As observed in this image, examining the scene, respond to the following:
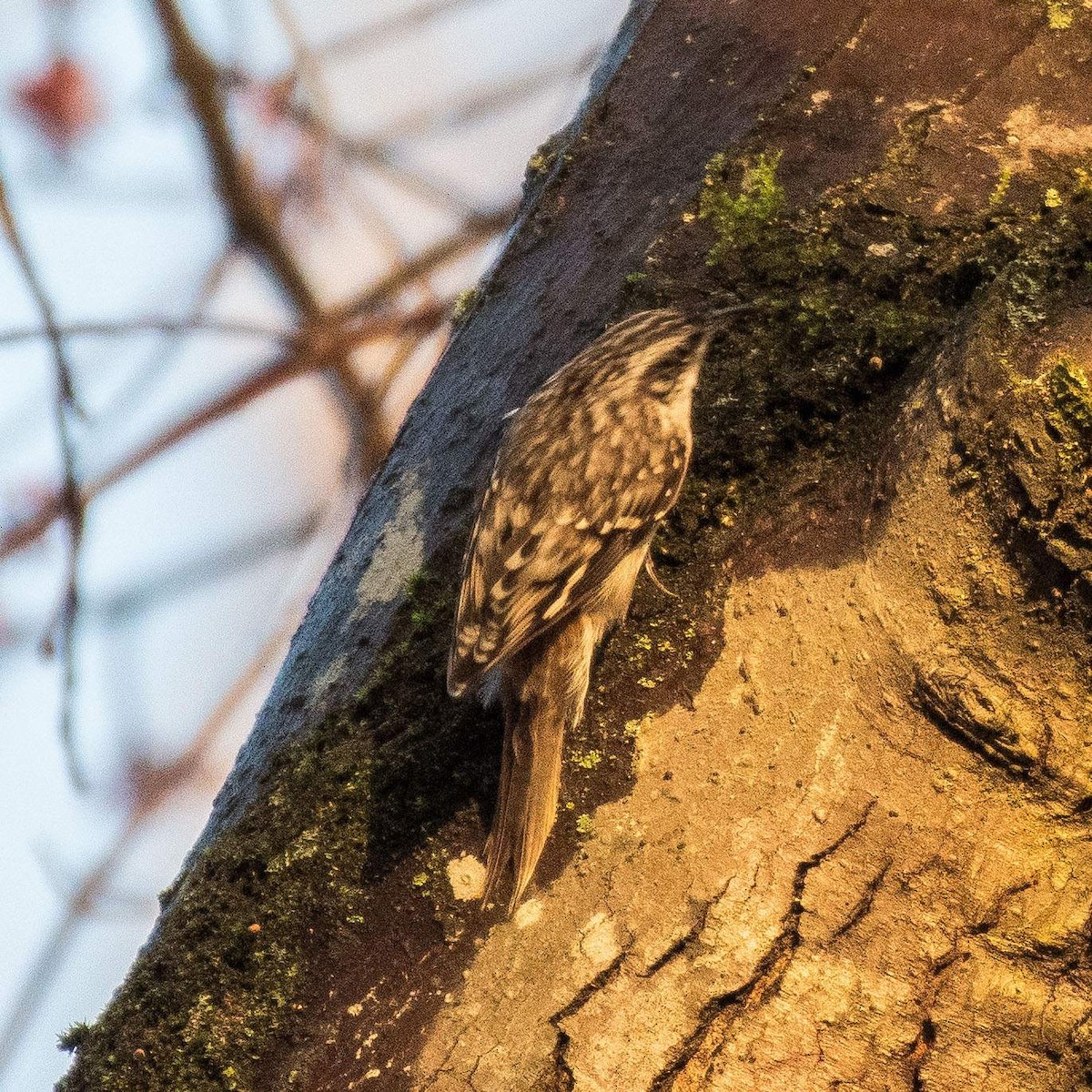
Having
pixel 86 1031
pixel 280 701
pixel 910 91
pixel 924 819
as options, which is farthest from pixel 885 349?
pixel 86 1031

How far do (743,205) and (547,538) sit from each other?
60 cm

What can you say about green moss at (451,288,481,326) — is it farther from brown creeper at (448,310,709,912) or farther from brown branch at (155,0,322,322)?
brown branch at (155,0,322,322)

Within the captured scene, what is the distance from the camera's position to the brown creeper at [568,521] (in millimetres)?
1706

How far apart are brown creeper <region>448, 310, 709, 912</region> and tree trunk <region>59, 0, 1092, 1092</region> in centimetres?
6

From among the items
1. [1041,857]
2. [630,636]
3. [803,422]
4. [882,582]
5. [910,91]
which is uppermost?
[910,91]

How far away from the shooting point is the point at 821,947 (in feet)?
4.67

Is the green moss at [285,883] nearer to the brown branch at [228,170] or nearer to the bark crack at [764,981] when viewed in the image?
the bark crack at [764,981]

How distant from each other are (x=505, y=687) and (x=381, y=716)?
179 millimetres

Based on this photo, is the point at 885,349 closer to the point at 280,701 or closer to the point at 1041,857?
the point at 1041,857

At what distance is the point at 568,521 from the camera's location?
2.07 m

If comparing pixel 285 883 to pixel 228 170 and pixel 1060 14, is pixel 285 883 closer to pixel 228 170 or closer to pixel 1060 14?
pixel 1060 14

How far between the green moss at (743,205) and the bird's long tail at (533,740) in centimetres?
62

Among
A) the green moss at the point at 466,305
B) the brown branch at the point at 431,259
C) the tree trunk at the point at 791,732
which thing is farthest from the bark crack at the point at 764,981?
the brown branch at the point at 431,259

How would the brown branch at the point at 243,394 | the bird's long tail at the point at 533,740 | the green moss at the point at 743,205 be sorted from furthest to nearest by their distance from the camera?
the brown branch at the point at 243,394
the green moss at the point at 743,205
the bird's long tail at the point at 533,740
